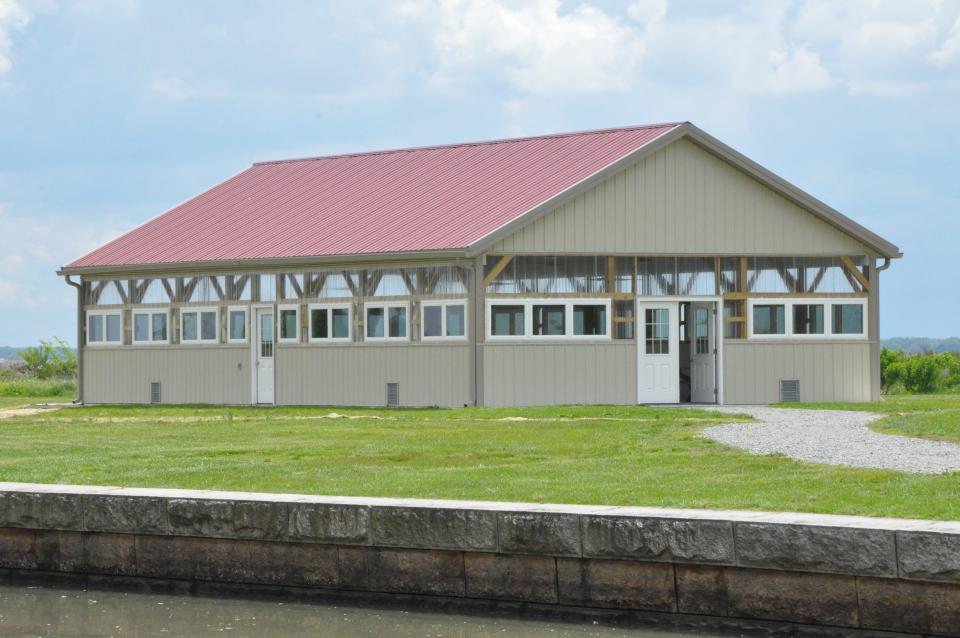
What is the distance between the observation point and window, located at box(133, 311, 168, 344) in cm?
3056

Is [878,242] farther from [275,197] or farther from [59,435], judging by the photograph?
[59,435]

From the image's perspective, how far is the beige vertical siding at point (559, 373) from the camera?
2628 centimetres

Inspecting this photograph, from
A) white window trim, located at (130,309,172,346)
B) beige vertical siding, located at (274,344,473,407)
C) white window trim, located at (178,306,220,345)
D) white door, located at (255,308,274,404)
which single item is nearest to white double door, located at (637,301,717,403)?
beige vertical siding, located at (274,344,473,407)

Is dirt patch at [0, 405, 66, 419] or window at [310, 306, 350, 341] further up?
window at [310, 306, 350, 341]

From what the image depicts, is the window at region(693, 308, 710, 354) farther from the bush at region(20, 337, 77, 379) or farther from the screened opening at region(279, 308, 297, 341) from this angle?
the bush at region(20, 337, 77, 379)

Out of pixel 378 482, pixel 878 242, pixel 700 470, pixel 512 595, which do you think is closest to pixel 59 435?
pixel 378 482

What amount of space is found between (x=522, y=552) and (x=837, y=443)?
25.8ft

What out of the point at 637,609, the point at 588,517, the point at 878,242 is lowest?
the point at 637,609

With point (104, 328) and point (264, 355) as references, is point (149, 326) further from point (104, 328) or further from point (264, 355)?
point (264, 355)

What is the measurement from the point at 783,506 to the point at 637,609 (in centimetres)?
162

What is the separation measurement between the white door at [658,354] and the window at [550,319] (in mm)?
866

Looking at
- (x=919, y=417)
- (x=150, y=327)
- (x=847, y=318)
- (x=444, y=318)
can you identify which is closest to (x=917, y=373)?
(x=847, y=318)

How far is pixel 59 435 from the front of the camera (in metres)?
19.6

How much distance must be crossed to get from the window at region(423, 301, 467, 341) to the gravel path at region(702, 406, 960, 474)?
6218mm
